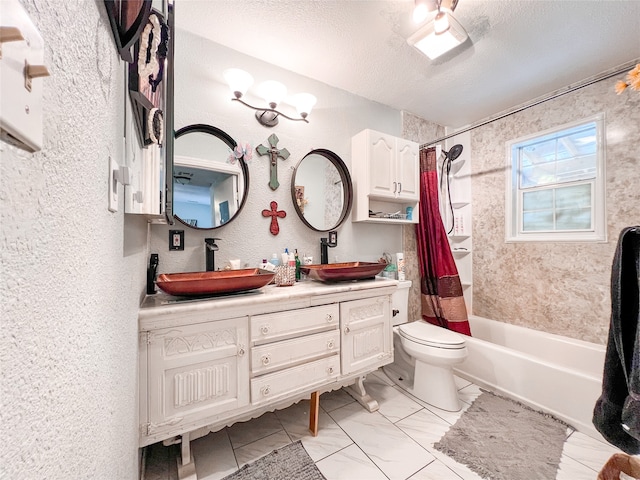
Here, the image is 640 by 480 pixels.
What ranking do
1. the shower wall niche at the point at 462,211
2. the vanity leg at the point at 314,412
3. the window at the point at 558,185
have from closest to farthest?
the vanity leg at the point at 314,412 → the window at the point at 558,185 → the shower wall niche at the point at 462,211

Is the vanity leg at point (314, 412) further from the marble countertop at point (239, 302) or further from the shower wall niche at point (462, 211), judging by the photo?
the shower wall niche at point (462, 211)

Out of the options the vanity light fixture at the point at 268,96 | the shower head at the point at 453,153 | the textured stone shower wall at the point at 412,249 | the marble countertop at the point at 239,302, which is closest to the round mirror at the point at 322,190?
the vanity light fixture at the point at 268,96

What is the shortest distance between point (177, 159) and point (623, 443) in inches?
95.9

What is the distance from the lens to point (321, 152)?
2160 mm

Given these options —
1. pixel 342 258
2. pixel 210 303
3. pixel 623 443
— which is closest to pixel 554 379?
pixel 623 443

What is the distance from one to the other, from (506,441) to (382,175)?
1.98 m

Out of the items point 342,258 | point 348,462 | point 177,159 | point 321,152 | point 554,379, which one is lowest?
point 348,462

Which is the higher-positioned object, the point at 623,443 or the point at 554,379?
the point at 623,443

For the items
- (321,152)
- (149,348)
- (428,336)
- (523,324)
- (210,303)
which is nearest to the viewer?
(149,348)

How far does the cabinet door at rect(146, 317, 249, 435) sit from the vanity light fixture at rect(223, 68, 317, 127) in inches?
57.4

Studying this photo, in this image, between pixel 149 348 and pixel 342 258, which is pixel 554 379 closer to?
pixel 342 258

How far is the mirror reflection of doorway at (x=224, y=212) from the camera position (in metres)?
1.73

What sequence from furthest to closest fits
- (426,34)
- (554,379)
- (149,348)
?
(554,379) → (426,34) → (149,348)

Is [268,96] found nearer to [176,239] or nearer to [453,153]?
[176,239]
